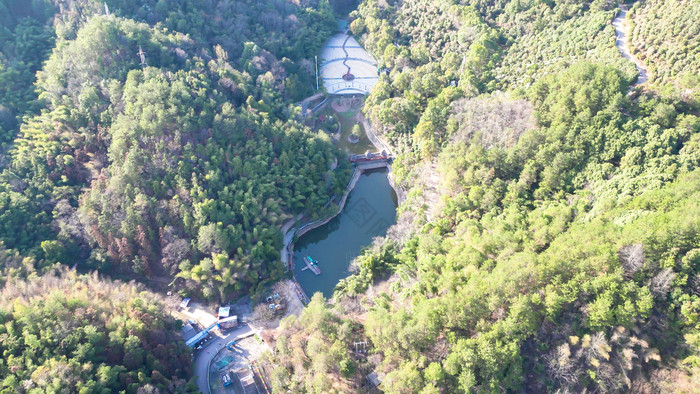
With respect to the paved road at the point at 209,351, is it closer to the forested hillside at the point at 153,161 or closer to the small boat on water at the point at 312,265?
the forested hillside at the point at 153,161

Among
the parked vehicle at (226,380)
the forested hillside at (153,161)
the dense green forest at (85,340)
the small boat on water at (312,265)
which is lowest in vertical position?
the parked vehicle at (226,380)

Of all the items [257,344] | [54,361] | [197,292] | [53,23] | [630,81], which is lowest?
[257,344]

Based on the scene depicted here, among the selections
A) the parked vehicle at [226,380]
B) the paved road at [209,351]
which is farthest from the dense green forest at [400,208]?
the parked vehicle at [226,380]

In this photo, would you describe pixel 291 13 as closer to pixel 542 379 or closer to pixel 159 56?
pixel 159 56

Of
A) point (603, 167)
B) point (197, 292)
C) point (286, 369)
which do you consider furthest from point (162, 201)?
point (603, 167)

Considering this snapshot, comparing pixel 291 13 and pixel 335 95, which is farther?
pixel 291 13

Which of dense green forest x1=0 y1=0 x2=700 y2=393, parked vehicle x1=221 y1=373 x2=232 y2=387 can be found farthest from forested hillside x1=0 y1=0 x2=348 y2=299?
parked vehicle x1=221 y1=373 x2=232 y2=387

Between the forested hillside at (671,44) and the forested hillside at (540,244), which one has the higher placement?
the forested hillside at (671,44)
